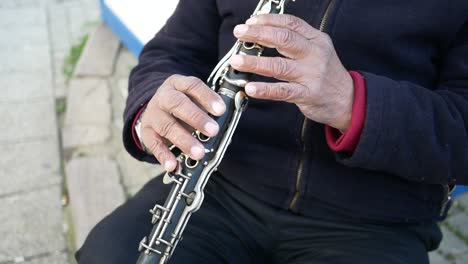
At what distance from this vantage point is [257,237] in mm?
1020

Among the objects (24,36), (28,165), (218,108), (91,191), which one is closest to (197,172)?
(218,108)

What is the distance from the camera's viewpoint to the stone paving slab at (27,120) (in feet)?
6.93

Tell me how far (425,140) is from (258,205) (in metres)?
0.36

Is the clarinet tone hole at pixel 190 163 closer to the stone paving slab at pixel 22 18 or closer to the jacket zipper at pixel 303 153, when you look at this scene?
the jacket zipper at pixel 303 153

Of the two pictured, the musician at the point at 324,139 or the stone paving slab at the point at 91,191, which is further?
the stone paving slab at the point at 91,191

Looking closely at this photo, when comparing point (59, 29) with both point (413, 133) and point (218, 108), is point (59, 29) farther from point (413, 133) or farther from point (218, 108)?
point (413, 133)

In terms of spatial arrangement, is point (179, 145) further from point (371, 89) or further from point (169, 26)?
point (169, 26)

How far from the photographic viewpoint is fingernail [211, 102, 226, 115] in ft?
2.68

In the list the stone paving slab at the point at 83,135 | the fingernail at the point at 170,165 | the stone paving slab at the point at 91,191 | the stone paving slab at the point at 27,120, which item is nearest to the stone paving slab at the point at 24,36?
the stone paving slab at the point at 27,120

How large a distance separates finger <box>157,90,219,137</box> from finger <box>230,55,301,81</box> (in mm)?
109

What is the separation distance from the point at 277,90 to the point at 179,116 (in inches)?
7.7

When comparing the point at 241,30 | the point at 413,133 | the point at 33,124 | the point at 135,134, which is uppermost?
the point at 241,30

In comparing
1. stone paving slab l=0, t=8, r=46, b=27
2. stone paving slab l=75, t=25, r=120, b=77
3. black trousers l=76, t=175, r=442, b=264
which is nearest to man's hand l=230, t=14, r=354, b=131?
black trousers l=76, t=175, r=442, b=264

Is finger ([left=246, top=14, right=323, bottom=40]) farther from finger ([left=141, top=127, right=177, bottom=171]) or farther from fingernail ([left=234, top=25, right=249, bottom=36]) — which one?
finger ([left=141, top=127, right=177, bottom=171])
